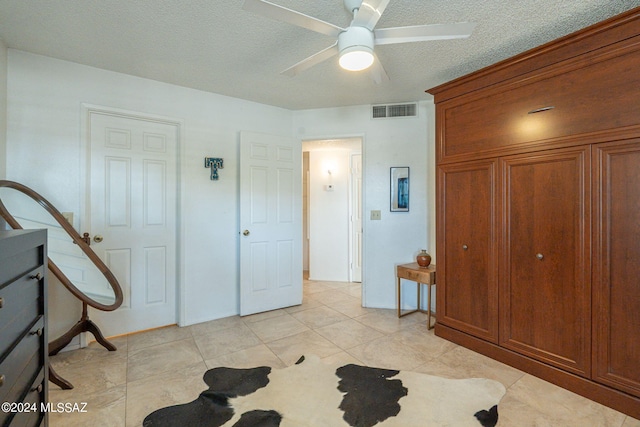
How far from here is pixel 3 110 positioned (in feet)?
7.14

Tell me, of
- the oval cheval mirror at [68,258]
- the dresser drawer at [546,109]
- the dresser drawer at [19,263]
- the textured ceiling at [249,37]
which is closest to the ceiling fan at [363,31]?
the textured ceiling at [249,37]

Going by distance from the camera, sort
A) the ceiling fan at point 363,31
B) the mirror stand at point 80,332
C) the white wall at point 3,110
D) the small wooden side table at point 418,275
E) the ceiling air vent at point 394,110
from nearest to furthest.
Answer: the ceiling fan at point 363,31
the white wall at point 3,110
the mirror stand at point 80,332
the small wooden side table at point 418,275
the ceiling air vent at point 394,110

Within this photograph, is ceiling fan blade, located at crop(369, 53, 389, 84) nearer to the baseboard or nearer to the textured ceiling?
the textured ceiling

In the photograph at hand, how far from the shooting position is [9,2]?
5.71ft

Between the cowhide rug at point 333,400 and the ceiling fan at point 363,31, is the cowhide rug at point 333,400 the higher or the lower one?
the lower one

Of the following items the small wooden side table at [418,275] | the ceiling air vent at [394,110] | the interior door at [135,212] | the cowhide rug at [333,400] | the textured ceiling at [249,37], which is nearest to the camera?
the cowhide rug at [333,400]

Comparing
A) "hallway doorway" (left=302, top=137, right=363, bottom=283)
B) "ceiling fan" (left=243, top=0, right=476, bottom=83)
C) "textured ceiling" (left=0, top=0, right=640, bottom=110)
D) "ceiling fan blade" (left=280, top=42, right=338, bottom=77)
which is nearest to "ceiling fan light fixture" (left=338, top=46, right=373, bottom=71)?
"ceiling fan" (left=243, top=0, right=476, bottom=83)

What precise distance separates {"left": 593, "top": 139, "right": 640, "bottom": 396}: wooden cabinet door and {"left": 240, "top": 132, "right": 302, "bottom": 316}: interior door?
8.72 ft

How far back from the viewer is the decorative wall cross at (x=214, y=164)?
10.0ft

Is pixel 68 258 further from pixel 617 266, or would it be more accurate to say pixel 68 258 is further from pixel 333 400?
pixel 617 266

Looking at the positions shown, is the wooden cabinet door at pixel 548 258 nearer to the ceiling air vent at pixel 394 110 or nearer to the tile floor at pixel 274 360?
the tile floor at pixel 274 360

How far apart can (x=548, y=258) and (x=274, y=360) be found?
212 cm

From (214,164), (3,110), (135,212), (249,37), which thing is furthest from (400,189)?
(3,110)

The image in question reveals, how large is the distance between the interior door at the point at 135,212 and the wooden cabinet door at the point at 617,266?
11.1 feet
